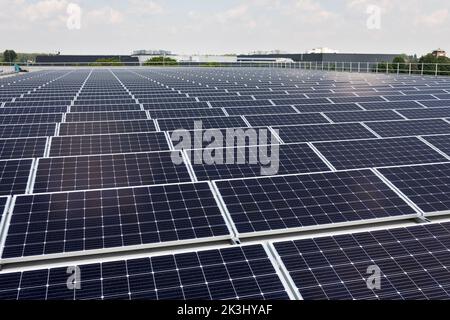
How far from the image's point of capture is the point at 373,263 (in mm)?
6953

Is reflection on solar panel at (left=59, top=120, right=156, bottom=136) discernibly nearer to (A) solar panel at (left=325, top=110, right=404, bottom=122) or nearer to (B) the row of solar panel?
(A) solar panel at (left=325, top=110, right=404, bottom=122)

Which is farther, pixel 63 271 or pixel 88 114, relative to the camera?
pixel 88 114

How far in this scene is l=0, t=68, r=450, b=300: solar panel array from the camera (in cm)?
645

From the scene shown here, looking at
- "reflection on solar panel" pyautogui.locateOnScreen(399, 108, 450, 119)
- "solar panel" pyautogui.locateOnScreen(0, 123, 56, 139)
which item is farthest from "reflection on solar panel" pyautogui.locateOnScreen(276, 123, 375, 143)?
"solar panel" pyautogui.locateOnScreen(0, 123, 56, 139)

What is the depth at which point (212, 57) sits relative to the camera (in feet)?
356

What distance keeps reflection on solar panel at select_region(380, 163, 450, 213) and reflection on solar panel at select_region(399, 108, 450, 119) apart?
6.87 metres

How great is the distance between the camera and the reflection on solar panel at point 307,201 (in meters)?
8.16

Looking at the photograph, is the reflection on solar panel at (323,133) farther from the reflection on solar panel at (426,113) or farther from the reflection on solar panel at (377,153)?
the reflection on solar panel at (426,113)

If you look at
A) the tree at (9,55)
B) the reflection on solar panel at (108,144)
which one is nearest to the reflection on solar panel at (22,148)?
the reflection on solar panel at (108,144)

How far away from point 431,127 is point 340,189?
25.9 feet

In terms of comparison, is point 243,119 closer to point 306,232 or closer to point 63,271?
point 306,232

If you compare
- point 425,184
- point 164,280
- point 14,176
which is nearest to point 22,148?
point 14,176
